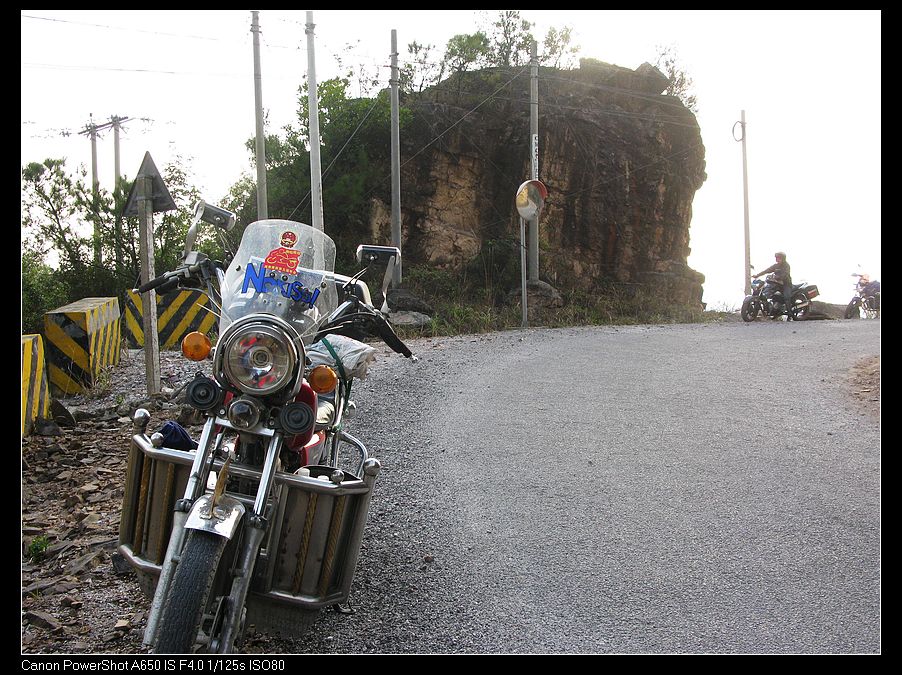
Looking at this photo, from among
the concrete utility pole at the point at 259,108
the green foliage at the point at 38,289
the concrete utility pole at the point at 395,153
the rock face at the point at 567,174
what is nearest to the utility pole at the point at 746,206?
the rock face at the point at 567,174

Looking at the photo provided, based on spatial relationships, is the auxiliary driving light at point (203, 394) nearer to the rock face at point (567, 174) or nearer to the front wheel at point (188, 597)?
the front wheel at point (188, 597)

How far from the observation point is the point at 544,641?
3.47m

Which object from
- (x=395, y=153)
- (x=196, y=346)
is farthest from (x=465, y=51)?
(x=196, y=346)

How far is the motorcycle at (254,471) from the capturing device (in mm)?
2762

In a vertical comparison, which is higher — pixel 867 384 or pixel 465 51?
pixel 465 51

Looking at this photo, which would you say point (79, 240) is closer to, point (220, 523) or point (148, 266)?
point (148, 266)

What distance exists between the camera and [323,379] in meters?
3.15

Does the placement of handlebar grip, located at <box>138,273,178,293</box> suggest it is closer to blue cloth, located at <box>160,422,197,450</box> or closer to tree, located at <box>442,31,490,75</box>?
blue cloth, located at <box>160,422,197,450</box>

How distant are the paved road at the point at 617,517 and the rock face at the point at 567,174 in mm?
15974

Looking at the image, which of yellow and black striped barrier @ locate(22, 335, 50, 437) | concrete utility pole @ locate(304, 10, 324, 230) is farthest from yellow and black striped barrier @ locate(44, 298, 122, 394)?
concrete utility pole @ locate(304, 10, 324, 230)

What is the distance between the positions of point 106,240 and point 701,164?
2163 cm

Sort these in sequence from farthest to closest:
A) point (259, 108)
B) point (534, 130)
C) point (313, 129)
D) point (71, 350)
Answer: point (534, 130)
point (259, 108)
point (313, 129)
point (71, 350)

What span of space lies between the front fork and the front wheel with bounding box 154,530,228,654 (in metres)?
0.04

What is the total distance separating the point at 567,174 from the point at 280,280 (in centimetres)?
2498
